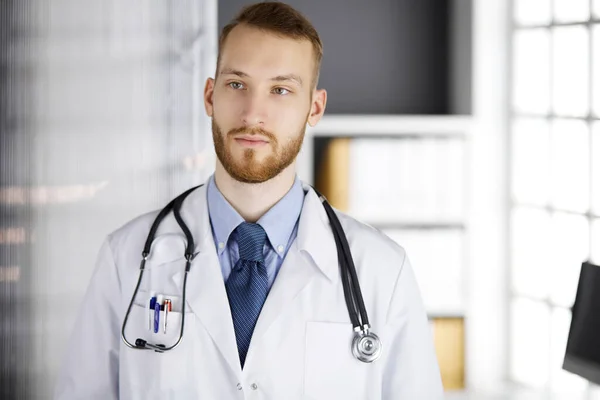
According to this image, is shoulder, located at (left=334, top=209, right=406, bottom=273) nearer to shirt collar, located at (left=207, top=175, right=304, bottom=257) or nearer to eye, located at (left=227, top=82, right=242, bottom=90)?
shirt collar, located at (left=207, top=175, right=304, bottom=257)

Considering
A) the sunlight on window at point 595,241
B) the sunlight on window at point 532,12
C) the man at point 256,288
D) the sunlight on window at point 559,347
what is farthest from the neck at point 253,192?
the sunlight on window at point 532,12

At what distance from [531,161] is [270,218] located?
83.8 inches

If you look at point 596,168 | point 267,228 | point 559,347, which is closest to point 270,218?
point 267,228

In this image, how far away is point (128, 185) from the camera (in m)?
3.52

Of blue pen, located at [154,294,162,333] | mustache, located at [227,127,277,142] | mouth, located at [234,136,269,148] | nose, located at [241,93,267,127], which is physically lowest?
blue pen, located at [154,294,162,333]

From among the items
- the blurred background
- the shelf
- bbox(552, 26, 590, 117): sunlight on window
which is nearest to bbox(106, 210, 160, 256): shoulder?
the blurred background

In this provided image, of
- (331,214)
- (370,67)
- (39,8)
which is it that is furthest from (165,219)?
(370,67)

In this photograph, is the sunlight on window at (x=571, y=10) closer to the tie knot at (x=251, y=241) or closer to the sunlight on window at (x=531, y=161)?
the sunlight on window at (x=531, y=161)

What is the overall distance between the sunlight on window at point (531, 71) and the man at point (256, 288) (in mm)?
2009

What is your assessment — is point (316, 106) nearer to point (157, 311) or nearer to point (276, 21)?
point (276, 21)

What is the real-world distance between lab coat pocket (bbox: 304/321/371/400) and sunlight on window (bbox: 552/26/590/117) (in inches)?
77.1

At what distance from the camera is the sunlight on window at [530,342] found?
3.63 m

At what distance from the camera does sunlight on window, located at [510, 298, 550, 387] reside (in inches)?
143

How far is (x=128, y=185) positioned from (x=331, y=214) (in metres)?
1.74
